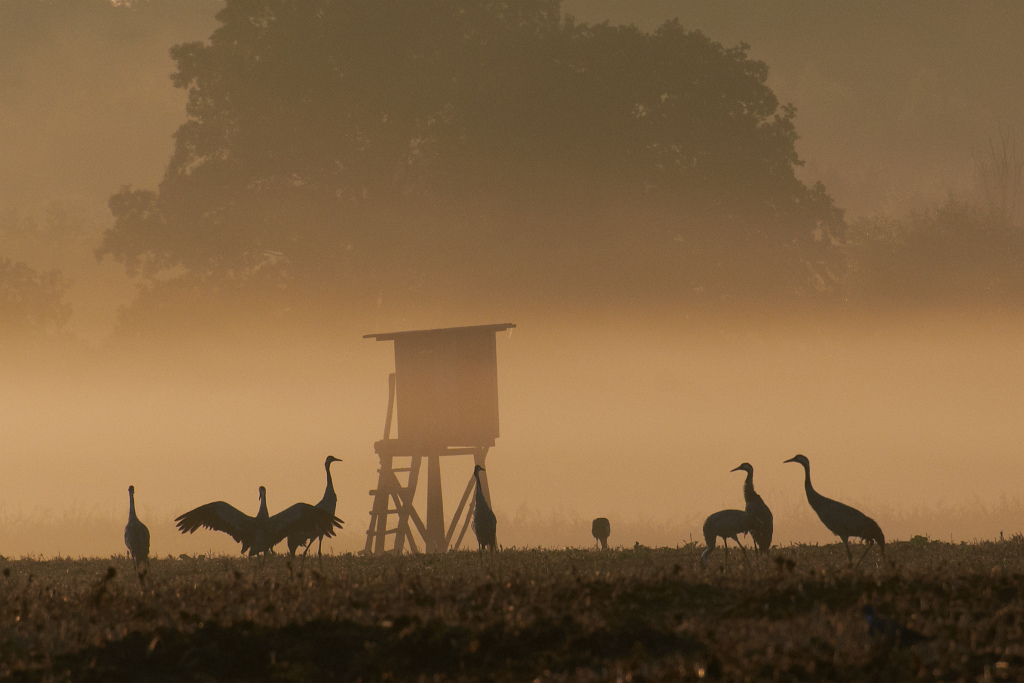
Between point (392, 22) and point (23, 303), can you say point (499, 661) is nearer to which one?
point (392, 22)

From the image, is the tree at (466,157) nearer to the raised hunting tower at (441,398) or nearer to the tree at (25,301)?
the raised hunting tower at (441,398)

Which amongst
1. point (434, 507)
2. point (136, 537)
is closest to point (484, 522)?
point (136, 537)

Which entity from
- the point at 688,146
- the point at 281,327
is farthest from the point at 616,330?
the point at 281,327

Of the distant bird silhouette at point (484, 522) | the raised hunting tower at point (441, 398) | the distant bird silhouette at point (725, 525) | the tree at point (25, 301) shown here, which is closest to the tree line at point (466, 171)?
the raised hunting tower at point (441, 398)

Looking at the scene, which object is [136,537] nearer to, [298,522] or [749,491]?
[298,522]

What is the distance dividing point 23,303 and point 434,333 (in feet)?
131

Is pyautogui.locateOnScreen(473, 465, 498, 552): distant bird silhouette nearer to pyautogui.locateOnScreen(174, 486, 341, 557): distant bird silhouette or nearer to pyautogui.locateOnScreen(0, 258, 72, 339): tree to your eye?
pyautogui.locateOnScreen(174, 486, 341, 557): distant bird silhouette

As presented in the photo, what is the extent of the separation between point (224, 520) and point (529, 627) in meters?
6.71

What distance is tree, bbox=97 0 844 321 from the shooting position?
132ft

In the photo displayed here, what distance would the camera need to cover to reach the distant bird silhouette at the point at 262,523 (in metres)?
14.7

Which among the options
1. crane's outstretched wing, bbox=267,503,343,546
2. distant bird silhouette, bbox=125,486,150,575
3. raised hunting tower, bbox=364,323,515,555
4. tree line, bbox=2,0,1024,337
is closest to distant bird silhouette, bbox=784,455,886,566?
crane's outstretched wing, bbox=267,503,343,546

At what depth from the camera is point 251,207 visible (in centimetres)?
4162

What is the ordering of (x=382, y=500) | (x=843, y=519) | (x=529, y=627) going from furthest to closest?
1. (x=382, y=500)
2. (x=843, y=519)
3. (x=529, y=627)

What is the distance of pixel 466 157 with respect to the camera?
134ft
